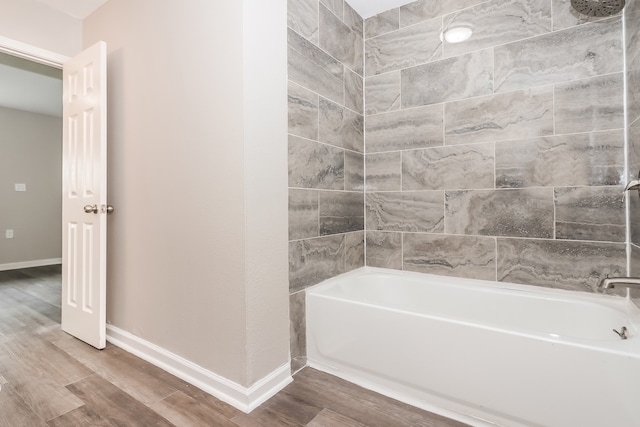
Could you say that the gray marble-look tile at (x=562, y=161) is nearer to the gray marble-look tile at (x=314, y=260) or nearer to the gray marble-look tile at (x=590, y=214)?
the gray marble-look tile at (x=590, y=214)

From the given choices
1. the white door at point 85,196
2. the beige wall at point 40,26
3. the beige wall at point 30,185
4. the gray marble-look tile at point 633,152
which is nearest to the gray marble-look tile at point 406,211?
the gray marble-look tile at point 633,152

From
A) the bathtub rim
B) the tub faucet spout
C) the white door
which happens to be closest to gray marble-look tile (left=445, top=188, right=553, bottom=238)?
the bathtub rim

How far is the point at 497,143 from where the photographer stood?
2.01 meters

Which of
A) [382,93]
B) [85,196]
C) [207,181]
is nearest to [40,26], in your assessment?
[85,196]

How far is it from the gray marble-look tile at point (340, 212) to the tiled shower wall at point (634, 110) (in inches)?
61.9

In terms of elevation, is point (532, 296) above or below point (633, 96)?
below

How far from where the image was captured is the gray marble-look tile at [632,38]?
57.8 inches

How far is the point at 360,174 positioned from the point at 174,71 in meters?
1.47

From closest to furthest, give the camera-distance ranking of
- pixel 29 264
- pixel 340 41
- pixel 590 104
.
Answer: pixel 590 104, pixel 340 41, pixel 29 264

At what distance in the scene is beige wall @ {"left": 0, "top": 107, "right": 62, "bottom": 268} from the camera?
179 inches

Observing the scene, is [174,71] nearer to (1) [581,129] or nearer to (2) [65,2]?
(2) [65,2]

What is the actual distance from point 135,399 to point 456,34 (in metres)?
2.94

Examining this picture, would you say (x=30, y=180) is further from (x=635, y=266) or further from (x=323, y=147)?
(x=635, y=266)

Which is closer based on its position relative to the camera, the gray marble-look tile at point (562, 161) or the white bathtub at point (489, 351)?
the white bathtub at point (489, 351)
